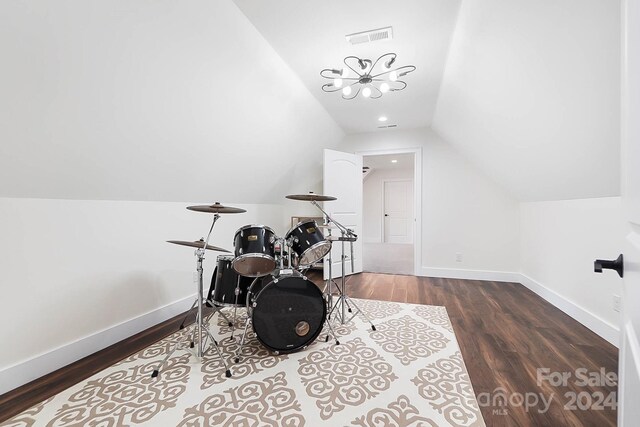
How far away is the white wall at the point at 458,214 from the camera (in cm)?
404

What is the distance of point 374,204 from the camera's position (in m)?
9.00

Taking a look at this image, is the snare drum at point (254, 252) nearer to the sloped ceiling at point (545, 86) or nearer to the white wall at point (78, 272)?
the white wall at point (78, 272)

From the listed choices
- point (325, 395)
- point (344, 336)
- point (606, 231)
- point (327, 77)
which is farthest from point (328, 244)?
point (606, 231)

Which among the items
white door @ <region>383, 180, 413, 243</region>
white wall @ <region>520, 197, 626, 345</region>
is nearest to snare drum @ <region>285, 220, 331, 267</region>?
white wall @ <region>520, 197, 626, 345</region>

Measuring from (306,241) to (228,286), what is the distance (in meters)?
0.71

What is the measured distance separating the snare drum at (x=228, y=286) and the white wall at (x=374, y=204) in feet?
23.1

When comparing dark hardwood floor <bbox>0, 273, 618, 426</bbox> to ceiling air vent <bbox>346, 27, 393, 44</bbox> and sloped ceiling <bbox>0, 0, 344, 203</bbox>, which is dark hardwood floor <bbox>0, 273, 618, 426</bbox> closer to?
sloped ceiling <bbox>0, 0, 344, 203</bbox>

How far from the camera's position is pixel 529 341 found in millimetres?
2197

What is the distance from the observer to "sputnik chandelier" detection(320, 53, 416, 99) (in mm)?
2430

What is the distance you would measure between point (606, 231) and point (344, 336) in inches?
90.0

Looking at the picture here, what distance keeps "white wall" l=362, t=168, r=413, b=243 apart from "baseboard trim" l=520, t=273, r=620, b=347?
17.7 feet

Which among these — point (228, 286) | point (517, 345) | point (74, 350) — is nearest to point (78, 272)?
point (74, 350)

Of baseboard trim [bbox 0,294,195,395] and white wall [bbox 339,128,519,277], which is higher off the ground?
white wall [bbox 339,128,519,277]

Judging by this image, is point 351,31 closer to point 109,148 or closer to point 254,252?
point 254,252
